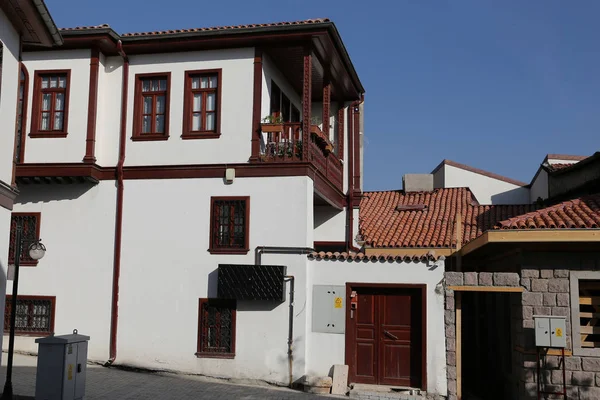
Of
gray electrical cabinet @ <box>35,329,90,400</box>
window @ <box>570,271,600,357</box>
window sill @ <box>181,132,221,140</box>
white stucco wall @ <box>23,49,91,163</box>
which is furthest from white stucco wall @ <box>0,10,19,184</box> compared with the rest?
window @ <box>570,271,600,357</box>

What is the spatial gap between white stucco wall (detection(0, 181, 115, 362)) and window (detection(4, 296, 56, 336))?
0.13 metres

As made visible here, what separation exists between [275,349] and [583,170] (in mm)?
10720

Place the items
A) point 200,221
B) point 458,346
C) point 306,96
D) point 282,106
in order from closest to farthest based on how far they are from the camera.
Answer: point 458,346, point 200,221, point 306,96, point 282,106

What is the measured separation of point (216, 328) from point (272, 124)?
455 centimetres

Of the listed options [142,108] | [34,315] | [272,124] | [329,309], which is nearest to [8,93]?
[142,108]

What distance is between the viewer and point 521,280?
12750mm

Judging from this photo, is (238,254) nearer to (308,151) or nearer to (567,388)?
(308,151)

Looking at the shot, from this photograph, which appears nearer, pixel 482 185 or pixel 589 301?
pixel 589 301

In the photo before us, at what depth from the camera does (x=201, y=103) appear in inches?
615

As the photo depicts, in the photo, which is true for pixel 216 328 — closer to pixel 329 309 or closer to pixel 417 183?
pixel 329 309

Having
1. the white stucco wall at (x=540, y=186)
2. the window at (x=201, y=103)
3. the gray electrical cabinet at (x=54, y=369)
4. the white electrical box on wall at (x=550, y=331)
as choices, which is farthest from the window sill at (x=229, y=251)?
the white stucco wall at (x=540, y=186)

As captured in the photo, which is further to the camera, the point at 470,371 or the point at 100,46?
the point at 470,371

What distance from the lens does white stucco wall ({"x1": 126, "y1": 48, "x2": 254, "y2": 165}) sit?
49.8 ft

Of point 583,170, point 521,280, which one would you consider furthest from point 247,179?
point 583,170
